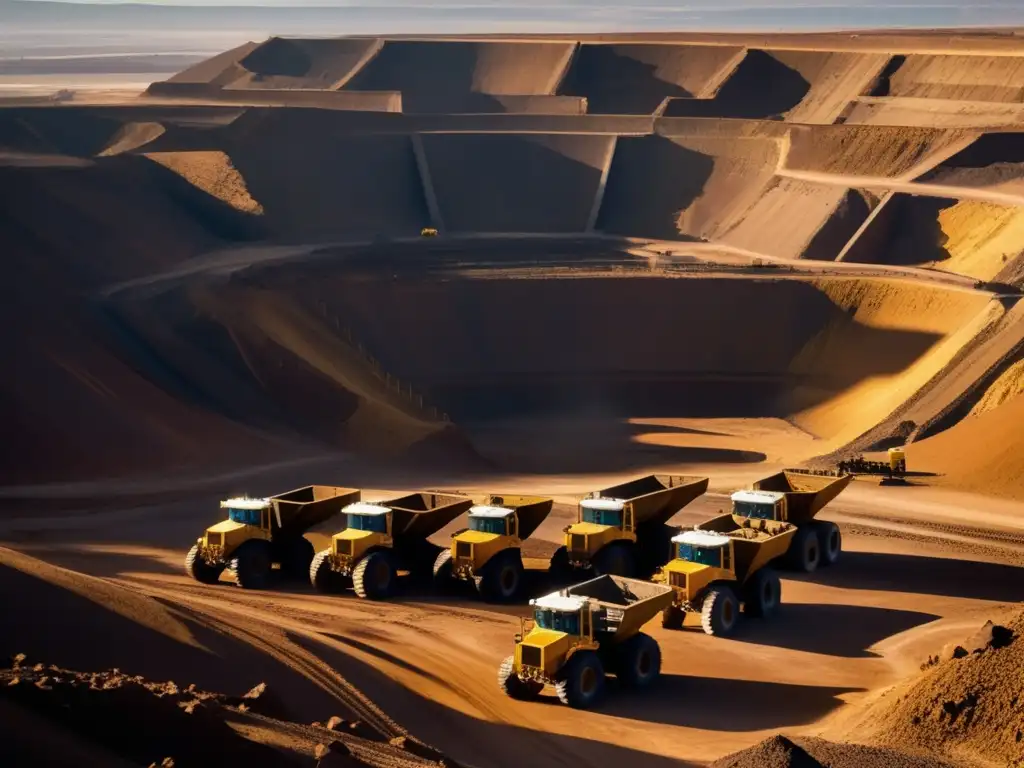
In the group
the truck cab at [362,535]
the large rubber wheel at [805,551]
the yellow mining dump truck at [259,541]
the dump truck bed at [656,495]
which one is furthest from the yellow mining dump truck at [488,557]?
the large rubber wheel at [805,551]

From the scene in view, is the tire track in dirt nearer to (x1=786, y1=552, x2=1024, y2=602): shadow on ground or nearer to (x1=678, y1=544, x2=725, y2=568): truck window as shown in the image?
(x1=678, y1=544, x2=725, y2=568): truck window

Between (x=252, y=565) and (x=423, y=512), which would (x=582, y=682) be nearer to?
(x=423, y=512)

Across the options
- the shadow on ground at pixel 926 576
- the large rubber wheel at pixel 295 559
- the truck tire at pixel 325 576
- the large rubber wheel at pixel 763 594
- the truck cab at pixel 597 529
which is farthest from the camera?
the large rubber wheel at pixel 295 559

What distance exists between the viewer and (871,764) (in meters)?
19.6

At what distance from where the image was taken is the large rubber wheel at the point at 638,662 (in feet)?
83.1

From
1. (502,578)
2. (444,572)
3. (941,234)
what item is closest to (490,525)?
(502,578)

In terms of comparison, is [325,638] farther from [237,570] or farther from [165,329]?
[165,329]

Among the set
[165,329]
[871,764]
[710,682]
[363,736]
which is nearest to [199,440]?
[165,329]

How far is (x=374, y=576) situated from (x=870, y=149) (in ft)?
158

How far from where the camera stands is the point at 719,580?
94.8 feet

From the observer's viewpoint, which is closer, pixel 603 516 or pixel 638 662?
pixel 638 662

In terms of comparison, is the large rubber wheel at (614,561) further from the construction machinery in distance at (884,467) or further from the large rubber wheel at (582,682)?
the construction machinery in distance at (884,467)

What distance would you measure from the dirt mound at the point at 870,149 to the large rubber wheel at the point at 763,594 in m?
43.2

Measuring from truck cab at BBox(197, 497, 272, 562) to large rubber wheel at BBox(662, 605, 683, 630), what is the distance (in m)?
8.23
